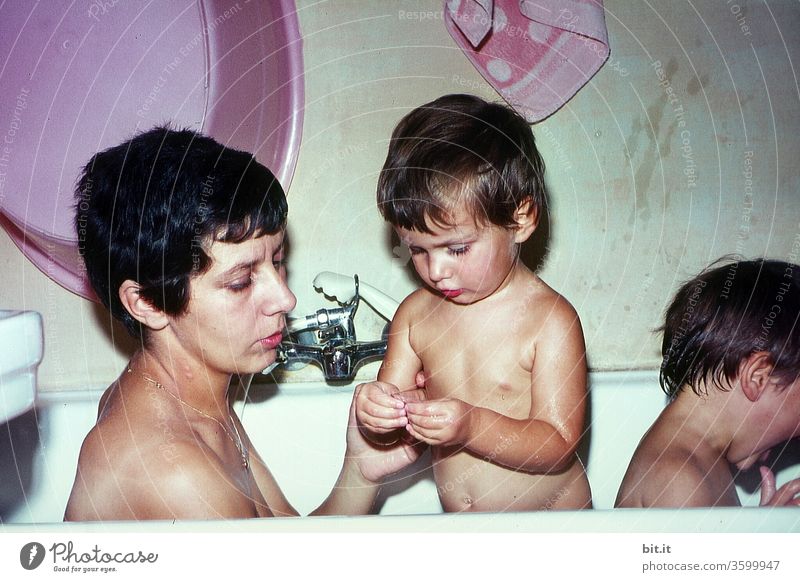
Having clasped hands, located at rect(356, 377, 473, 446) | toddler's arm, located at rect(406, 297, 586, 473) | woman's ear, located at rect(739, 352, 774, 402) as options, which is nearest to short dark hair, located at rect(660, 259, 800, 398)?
woman's ear, located at rect(739, 352, 774, 402)

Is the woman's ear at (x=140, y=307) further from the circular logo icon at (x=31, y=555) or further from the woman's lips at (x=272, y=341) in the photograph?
the circular logo icon at (x=31, y=555)

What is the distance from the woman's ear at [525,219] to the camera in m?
0.64

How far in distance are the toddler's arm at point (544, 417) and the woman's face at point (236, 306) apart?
0.51 ft

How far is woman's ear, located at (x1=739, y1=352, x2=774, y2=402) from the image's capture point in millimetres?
680

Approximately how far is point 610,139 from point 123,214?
42cm

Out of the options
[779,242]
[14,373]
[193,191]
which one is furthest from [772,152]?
[14,373]

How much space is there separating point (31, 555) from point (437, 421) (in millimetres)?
348

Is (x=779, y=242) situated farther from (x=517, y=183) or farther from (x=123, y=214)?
(x=123, y=214)

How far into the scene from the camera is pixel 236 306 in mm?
640

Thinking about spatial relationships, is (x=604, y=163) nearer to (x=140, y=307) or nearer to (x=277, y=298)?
(x=277, y=298)

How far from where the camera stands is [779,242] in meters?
0.70

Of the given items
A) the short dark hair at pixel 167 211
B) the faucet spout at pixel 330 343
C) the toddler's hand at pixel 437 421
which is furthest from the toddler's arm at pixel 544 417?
the short dark hair at pixel 167 211

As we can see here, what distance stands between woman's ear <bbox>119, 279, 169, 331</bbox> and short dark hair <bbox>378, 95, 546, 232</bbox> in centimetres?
21

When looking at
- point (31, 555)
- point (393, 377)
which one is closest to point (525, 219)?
point (393, 377)
